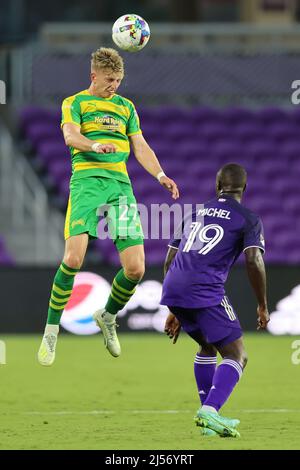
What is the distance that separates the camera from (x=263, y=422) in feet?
30.0

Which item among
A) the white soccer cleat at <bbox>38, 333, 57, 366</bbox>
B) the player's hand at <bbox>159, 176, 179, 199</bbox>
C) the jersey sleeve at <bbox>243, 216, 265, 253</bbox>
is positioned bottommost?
the white soccer cleat at <bbox>38, 333, 57, 366</bbox>

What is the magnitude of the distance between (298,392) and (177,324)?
2833mm

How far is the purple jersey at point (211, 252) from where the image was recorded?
8359 mm

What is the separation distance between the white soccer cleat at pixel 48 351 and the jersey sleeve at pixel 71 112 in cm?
165

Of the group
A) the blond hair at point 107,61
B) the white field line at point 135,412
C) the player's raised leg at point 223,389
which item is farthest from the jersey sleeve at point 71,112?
the white field line at point 135,412

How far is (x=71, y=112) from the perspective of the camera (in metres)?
9.14

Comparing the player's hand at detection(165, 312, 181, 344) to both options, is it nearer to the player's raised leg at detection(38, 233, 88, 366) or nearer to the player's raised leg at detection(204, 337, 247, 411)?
the player's raised leg at detection(204, 337, 247, 411)

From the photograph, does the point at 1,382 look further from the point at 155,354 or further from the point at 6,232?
the point at 6,232

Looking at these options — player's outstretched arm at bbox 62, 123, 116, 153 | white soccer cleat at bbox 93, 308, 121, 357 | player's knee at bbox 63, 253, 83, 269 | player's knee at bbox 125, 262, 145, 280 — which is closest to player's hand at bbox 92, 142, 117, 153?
player's outstretched arm at bbox 62, 123, 116, 153

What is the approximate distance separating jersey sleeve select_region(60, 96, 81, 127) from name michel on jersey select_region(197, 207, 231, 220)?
1.31 metres

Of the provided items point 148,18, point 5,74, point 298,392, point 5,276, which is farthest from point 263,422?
point 148,18

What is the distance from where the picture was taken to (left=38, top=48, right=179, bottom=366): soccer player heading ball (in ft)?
30.1

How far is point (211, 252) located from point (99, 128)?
4.94 feet

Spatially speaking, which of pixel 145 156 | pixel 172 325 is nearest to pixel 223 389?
pixel 172 325
